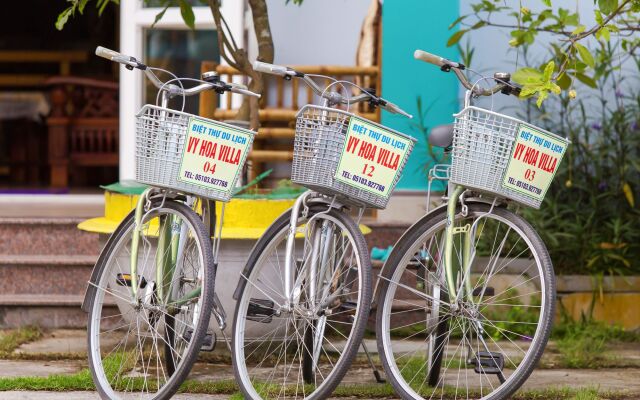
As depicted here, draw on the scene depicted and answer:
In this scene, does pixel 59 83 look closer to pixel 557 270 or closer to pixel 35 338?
pixel 35 338

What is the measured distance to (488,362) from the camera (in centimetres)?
338

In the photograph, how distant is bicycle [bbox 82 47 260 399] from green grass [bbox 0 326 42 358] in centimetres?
73

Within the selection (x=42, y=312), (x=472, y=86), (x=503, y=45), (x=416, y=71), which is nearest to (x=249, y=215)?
(x=472, y=86)

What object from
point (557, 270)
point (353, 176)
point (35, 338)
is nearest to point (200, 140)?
point (353, 176)

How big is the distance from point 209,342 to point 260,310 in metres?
0.20

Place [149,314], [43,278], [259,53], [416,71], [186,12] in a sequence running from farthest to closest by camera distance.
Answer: [416,71] < [43,278] < [259,53] < [186,12] < [149,314]

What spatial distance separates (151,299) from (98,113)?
506 cm

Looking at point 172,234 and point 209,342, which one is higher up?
point 172,234

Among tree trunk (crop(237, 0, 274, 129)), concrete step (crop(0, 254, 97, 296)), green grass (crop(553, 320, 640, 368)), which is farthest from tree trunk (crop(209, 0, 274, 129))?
green grass (crop(553, 320, 640, 368))

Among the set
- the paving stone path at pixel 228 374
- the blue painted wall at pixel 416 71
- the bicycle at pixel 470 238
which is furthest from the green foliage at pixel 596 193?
the bicycle at pixel 470 238

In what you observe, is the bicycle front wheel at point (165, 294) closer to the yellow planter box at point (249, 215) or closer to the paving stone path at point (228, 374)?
the paving stone path at point (228, 374)

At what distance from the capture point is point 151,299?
3568 mm

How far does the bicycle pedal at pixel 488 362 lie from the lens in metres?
3.35

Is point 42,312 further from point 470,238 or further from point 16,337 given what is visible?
point 470,238
